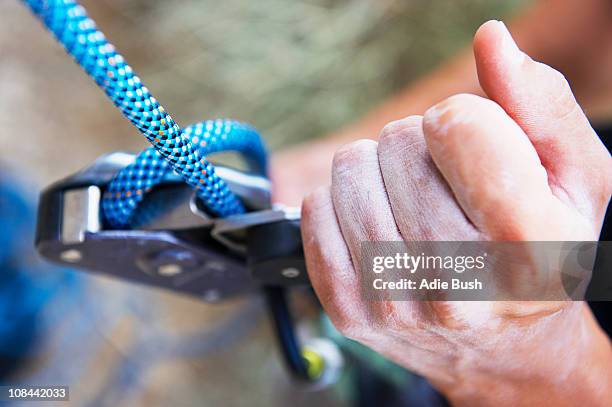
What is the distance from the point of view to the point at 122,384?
2.92 ft

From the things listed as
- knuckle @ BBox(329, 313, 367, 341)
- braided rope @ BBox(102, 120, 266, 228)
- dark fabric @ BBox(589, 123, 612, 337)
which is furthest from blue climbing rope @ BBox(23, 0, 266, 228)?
dark fabric @ BBox(589, 123, 612, 337)

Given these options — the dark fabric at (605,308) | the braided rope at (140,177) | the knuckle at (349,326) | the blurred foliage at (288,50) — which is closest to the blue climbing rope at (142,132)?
the braided rope at (140,177)

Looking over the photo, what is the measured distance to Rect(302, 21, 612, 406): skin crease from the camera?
11.9 inches

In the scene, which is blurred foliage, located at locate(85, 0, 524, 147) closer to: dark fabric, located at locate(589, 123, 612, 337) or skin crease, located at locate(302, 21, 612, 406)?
dark fabric, located at locate(589, 123, 612, 337)

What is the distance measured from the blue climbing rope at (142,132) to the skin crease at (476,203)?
0.24 feet

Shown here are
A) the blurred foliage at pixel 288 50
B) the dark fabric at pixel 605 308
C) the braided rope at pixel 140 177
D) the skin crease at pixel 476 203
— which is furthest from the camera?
the blurred foliage at pixel 288 50

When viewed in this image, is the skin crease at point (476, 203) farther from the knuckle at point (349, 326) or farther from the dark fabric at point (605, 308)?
the dark fabric at point (605, 308)

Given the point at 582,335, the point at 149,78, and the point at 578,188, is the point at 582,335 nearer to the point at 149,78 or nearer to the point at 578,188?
the point at 578,188

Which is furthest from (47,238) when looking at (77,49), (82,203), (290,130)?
(290,130)

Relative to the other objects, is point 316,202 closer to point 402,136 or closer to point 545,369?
point 402,136

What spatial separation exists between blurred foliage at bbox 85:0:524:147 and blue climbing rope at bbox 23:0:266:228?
504 millimetres

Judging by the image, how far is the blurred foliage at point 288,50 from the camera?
3.25ft

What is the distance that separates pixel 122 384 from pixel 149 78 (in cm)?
45

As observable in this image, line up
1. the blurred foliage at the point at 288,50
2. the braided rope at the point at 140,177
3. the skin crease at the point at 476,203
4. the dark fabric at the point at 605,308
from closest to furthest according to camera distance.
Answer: the skin crease at the point at 476,203
the braided rope at the point at 140,177
the dark fabric at the point at 605,308
the blurred foliage at the point at 288,50
